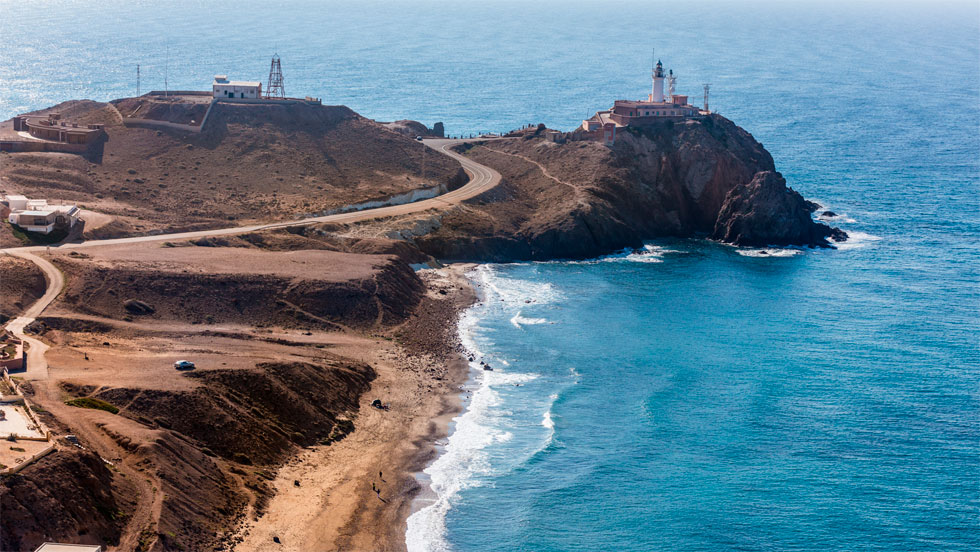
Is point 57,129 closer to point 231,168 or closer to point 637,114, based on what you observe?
point 231,168

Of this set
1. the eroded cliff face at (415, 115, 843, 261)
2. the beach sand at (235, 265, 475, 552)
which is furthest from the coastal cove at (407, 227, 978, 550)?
the eroded cliff face at (415, 115, 843, 261)

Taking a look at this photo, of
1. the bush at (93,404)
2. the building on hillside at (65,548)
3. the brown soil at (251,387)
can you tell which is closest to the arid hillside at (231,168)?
the brown soil at (251,387)

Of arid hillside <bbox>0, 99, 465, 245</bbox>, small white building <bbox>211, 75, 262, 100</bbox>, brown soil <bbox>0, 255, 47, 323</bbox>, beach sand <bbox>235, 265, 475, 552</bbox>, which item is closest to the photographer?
beach sand <bbox>235, 265, 475, 552</bbox>

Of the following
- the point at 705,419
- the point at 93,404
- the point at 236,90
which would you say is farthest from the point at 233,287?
the point at 236,90

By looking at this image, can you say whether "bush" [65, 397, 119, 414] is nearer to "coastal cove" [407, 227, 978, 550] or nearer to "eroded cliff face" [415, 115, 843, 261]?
"coastal cove" [407, 227, 978, 550]

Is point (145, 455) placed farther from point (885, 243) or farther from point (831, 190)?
point (831, 190)
